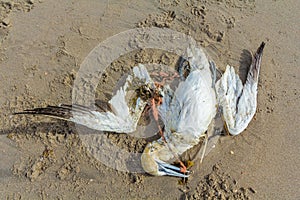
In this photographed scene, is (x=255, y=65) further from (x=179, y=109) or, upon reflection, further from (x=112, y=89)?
(x=112, y=89)

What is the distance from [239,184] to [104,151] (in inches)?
63.1

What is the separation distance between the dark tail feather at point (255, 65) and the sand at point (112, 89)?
128 mm

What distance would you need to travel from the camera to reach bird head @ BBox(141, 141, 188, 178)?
11.0 ft

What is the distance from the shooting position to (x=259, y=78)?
4.00 meters

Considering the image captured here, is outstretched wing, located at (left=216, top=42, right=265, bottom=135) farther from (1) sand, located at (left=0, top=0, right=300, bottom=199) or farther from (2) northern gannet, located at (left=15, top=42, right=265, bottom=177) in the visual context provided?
(1) sand, located at (left=0, top=0, right=300, bottom=199)

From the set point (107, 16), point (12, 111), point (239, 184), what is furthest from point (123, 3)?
point (239, 184)

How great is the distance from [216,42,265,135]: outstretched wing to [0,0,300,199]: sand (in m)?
0.18

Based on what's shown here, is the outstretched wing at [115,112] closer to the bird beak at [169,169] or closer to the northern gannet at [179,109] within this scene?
the northern gannet at [179,109]

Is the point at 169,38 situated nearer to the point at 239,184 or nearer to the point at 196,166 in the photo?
the point at 196,166

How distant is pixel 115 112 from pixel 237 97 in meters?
1.52

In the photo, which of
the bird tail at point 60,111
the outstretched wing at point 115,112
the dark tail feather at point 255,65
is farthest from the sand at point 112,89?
the bird tail at point 60,111

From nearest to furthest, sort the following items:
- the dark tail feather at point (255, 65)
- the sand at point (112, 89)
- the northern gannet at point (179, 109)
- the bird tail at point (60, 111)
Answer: the bird tail at point (60, 111) → the northern gannet at point (179, 109) → the sand at point (112, 89) → the dark tail feather at point (255, 65)

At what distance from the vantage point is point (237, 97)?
3.80 m

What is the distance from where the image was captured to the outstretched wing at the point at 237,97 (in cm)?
359
